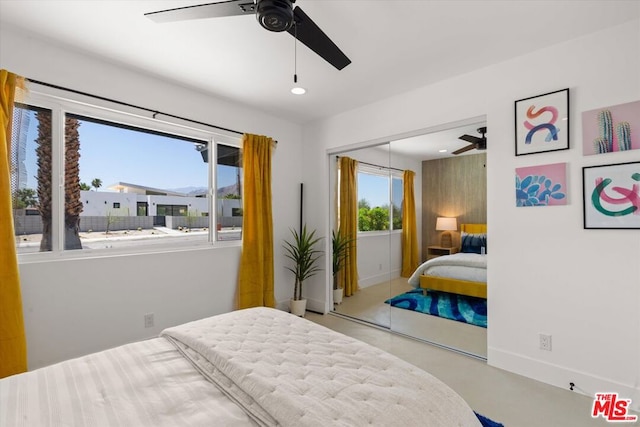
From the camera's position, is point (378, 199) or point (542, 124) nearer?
point (542, 124)

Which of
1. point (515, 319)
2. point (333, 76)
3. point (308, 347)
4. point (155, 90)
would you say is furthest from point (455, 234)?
point (155, 90)

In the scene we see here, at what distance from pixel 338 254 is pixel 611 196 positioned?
9.10ft

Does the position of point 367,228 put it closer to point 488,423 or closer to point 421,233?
point 421,233

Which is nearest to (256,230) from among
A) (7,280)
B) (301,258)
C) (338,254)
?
(301,258)

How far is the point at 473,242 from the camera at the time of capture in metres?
2.89

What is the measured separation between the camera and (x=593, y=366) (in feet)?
7.02

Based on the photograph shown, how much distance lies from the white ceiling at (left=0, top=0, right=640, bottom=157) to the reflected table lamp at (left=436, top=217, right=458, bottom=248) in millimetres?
758

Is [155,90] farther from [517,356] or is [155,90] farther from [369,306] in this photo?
[517,356]

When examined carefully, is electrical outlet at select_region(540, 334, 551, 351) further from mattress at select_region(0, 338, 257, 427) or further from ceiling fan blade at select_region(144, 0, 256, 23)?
ceiling fan blade at select_region(144, 0, 256, 23)

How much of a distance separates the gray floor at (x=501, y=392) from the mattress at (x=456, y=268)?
73 centimetres

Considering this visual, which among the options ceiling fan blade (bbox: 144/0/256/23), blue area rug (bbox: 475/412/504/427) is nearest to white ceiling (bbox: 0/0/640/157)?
ceiling fan blade (bbox: 144/0/256/23)

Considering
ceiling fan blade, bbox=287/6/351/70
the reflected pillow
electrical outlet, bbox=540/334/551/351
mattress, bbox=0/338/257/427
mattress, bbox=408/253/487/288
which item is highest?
ceiling fan blade, bbox=287/6/351/70

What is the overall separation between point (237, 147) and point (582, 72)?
3354 millimetres

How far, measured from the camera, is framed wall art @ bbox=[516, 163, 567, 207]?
2281 mm
